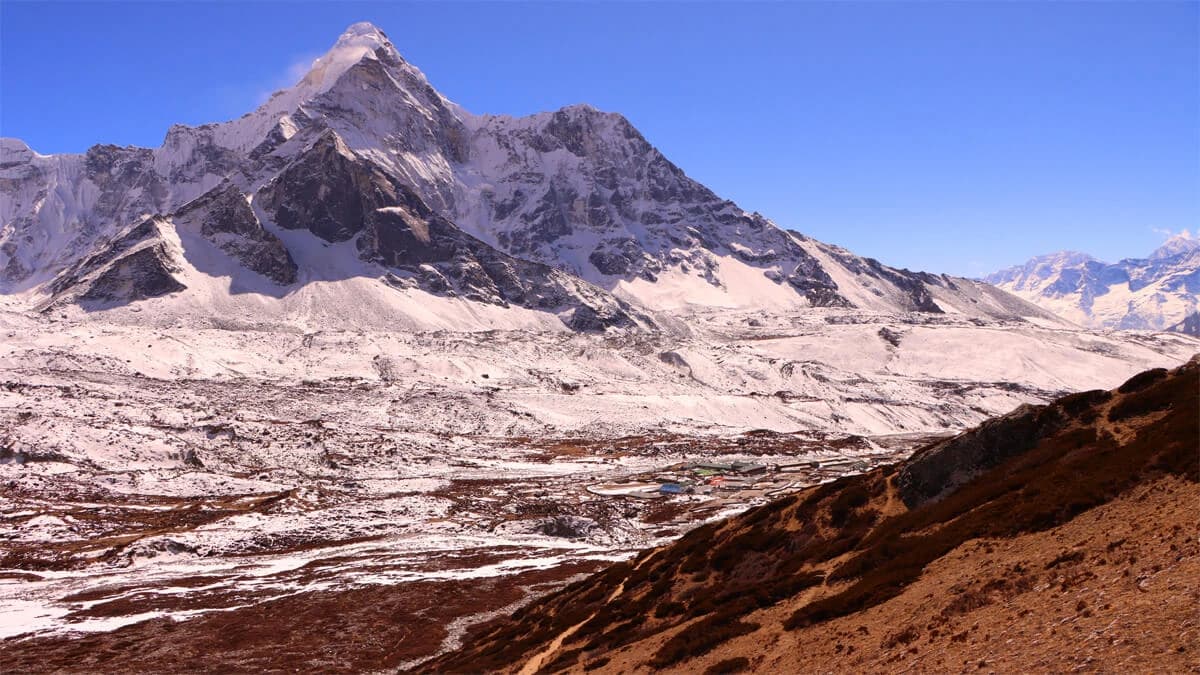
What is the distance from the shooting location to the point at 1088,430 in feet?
88.5

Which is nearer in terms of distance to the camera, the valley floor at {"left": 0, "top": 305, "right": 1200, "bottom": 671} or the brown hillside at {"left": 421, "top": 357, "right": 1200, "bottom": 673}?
the brown hillside at {"left": 421, "top": 357, "right": 1200, "bottom": 673}

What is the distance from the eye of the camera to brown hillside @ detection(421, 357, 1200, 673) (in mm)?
15680

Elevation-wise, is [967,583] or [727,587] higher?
[967,583]

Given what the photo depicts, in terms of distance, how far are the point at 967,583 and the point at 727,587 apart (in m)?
11.9

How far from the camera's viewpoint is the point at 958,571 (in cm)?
2023

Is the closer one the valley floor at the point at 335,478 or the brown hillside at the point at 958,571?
the brown hillside at the point at 958,571

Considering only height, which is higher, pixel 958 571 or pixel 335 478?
pixel 958 571

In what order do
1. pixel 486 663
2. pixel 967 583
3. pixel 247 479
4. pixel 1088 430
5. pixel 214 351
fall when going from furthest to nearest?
pixel 214 351 → pixel 247 479 → pixel 486 663 → pixel 1088 430 → pixel 967 583

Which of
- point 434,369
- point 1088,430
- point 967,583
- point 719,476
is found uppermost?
point 434,369

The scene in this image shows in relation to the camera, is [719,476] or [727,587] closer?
[727,587]

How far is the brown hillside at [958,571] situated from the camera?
15.7 meters

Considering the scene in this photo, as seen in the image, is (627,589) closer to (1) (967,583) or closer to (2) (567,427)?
(1) (967,583)

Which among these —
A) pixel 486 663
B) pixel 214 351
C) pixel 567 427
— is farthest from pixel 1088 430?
pixel 214 351

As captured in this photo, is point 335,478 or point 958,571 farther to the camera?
point 335,478
